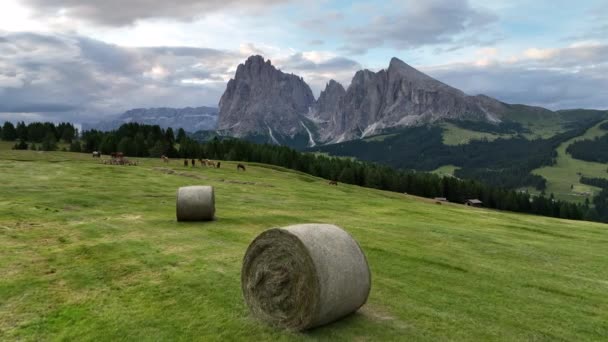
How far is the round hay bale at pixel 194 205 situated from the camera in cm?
2566

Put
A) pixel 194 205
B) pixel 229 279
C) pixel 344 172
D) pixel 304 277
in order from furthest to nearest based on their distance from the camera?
pixel 344 172 → pixel 194 205 → pixel 229 279 → pixel 304 277

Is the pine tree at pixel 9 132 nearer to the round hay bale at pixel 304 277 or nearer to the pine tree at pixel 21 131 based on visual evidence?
the pine tree at pixel 21 131

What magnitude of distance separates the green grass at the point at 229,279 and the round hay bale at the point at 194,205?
3.12 feet

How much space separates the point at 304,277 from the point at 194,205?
16.0 m

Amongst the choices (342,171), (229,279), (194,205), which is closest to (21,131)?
(342,171)

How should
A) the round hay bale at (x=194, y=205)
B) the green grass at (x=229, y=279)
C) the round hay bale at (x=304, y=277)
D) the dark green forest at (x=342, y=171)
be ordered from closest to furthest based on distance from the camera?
the round hay bale at (x=304, y=277) < the green grass at (x=229, y=279) < the round hay bale at (x=194, y=205) < the dark green forest at (x=342, y=171)

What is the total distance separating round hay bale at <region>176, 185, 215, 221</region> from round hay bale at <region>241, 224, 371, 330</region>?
14073 mm

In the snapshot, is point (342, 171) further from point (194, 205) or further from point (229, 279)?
point (229, 279)

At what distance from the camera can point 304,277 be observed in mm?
11227

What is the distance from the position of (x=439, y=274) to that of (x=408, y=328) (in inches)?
235

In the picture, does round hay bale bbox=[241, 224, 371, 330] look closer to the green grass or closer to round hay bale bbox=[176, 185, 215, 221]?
the green grass

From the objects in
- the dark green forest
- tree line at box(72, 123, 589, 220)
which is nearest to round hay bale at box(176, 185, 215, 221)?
the dark green forest

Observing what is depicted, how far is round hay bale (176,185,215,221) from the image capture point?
2566 cm

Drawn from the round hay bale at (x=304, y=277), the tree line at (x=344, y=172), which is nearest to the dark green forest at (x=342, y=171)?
the tree line at (x=344, y=172)
